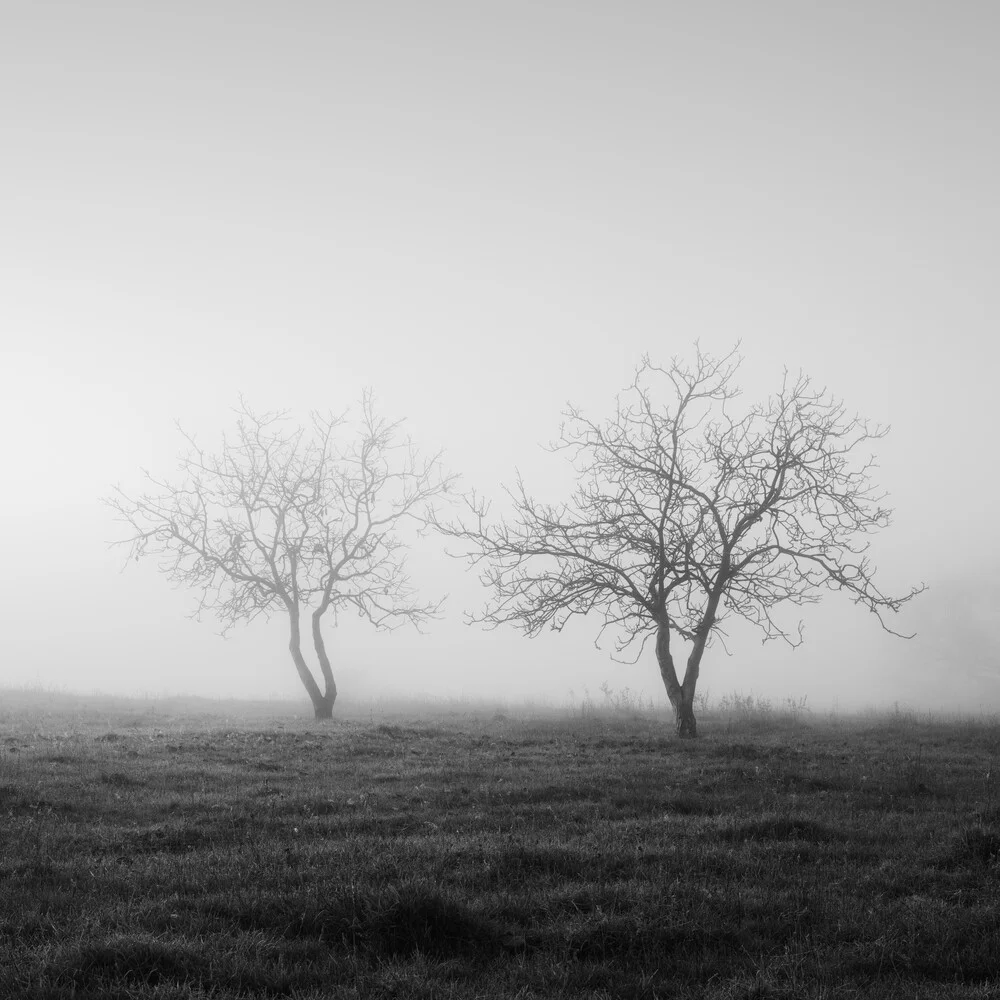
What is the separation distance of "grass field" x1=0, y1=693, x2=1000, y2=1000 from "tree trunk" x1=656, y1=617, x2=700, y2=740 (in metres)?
6.20

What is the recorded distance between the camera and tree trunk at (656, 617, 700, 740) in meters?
22.2

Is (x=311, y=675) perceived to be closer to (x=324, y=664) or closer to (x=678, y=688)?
(x=324, y=664)

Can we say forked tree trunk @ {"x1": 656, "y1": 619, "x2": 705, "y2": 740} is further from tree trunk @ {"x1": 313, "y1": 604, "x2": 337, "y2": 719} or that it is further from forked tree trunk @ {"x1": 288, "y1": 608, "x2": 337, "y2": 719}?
tree trunk @ {"x1": 313, "y1": 604, "x2": 337, "y2": 719}

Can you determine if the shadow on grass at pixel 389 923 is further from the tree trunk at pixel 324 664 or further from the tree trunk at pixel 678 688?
the tree trunk at pixel 324 664

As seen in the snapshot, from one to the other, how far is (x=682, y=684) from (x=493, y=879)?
1653 centimetres

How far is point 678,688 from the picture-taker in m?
23.2

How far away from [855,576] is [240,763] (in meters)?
16.3

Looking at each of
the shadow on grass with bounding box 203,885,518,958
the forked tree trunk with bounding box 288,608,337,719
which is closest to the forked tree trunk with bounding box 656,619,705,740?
the forked tree trunk with bounding box 288,608,337,719

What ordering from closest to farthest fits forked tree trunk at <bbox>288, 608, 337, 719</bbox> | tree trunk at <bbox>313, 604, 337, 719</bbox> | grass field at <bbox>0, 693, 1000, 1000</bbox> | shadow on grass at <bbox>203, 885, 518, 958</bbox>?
grass field at <bbox>0, 693, 1000, 1000</bbox> < shadow on grass at <bbox>203, 885, 518, 958</bbox> < forked tree trunk at <bbox>288, 608, 337, 719</bbox> < tree trunk at <bbox>313, 604, 337, 719</bbox>

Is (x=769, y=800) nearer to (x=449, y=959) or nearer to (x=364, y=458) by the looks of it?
(x=449, y=959)

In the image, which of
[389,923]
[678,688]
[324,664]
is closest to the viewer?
[389,923]

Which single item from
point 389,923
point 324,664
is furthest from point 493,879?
point 324,664

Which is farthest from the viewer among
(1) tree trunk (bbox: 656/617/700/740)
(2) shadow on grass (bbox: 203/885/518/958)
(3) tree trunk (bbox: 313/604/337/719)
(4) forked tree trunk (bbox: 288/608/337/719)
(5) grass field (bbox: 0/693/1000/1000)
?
(3) tree trunk (bbox: 313/604/337/719)

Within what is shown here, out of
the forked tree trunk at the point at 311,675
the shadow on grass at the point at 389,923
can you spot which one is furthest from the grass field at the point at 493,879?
the forked tree trunk at the point at 311,675
